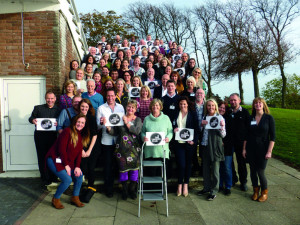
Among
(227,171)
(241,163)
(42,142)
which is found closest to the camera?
(227,171)

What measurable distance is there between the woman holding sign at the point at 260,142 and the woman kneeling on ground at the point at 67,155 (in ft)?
11.7

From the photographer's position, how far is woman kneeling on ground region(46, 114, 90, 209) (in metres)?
4.57

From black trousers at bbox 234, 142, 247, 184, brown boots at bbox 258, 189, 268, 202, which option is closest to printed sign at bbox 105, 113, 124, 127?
black trousers at bbox 234, 142, 247, 184

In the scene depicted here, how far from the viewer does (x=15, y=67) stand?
253 inches

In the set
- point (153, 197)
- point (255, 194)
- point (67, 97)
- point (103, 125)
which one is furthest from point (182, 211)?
point (67, 97)

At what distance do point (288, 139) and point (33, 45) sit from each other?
39.2ft

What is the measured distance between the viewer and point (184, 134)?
4.99 m

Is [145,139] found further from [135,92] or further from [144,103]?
[135,92]

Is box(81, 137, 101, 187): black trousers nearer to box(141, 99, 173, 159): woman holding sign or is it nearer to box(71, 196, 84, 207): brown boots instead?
box(71, 196, 84, 207): brown boots

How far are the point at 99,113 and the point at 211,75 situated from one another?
25.9 m

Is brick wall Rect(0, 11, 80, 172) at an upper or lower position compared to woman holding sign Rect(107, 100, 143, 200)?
upper

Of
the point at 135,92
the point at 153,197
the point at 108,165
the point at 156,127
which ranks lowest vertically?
the point at 153,197

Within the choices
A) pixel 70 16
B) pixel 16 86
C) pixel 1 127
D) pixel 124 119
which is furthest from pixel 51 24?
pixel 124 119

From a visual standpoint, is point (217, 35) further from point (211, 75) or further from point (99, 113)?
point (99, 113)
